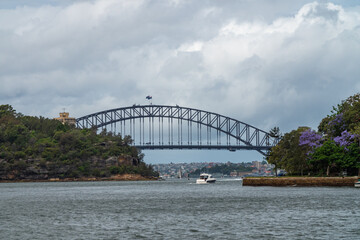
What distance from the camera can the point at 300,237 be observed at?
42.5 meters

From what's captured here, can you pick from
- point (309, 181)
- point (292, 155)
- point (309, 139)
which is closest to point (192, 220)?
point (309, 181)

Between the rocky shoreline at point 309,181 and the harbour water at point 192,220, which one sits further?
the rocky shoreline at point 309,181

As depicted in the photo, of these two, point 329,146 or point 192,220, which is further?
point 329,146

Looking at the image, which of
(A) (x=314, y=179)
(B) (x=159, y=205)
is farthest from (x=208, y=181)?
(B) (x=159, y=205)

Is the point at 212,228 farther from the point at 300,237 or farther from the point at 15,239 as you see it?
the point at 15,239

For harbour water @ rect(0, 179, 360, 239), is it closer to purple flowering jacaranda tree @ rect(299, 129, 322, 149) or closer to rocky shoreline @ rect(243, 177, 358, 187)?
rocky shoreline @ rect(243, 177, 358, 187)

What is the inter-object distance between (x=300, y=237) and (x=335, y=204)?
25.2 m

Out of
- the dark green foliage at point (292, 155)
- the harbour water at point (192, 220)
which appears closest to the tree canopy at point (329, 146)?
the dark green foliage at point (292, 155)

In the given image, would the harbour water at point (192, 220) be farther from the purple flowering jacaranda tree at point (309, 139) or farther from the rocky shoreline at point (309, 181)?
the purple flowering jacaranda tree at point (309, 139)

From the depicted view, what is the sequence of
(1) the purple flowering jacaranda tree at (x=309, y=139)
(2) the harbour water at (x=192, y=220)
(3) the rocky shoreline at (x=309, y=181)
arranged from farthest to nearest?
(1) the purple flowering jacaranda tree at (x=309, y=139) → (3) the rocky shoreline at (x=309, y=181) → (2) the harbour water at (x=192, y=220)

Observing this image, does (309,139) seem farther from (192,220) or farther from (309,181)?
(192,220)

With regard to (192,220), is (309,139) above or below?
above

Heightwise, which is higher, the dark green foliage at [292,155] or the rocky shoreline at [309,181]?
the dark green foliage at [292,155]

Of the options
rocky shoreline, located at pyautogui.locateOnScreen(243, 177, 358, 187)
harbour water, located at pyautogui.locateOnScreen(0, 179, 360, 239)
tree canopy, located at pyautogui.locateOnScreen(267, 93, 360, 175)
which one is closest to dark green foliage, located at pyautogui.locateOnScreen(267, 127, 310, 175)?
tree canopy, located at pyautogui.locateOnScreen(267, 93, 360, 175)
